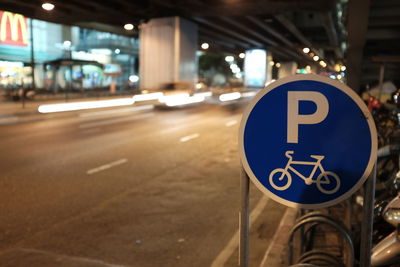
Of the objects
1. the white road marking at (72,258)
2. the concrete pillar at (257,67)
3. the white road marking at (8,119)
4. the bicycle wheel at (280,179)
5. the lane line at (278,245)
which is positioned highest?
the concrete pillar at (257,67)

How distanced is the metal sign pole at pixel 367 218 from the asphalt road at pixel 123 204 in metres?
2.67

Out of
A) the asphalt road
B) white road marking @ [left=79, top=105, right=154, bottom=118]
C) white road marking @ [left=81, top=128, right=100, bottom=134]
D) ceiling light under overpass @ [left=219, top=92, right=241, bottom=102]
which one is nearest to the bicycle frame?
the asphalt road

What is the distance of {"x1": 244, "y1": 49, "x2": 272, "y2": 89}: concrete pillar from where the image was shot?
49625mm

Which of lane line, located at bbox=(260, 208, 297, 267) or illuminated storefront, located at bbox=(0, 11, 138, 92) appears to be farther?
illuminated storefront, located at bbox=(0, 11, 138, 92)

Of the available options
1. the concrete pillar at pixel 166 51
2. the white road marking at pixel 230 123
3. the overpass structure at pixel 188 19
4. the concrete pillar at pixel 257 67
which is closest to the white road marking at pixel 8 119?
the overpass structure at pixel 188 19

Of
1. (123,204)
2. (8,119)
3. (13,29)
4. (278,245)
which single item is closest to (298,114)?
(278,245)

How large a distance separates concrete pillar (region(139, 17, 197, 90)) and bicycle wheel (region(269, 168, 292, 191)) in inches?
994

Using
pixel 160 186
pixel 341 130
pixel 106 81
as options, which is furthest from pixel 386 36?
pixel 106 81

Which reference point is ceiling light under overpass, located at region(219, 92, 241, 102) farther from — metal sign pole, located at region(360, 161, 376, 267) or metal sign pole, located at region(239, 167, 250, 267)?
metal sign pole, located at region(360, 161, 376, 267)

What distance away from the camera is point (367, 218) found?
2.13m

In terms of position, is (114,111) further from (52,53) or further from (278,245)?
(52,53)

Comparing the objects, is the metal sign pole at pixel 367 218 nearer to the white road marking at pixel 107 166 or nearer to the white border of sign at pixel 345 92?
the white border of sign at pixel 345 92

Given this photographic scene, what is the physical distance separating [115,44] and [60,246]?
54.8 metres

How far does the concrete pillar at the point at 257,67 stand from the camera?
1954 inches
